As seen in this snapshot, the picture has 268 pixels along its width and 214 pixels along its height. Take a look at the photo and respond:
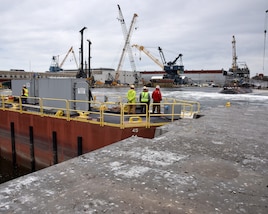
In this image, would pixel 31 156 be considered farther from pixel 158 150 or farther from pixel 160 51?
pixel 160 51

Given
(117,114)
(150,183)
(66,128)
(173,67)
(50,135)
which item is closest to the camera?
(150,183)

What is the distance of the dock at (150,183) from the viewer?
354 cm

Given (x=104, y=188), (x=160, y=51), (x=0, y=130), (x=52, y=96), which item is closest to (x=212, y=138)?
(x=104, y=188)

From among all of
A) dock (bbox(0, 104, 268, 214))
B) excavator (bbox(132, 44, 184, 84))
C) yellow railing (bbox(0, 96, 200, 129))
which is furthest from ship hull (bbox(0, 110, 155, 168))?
excavator (bbox(132, 44, 184, 84))

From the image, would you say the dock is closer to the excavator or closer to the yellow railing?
the yellow railing

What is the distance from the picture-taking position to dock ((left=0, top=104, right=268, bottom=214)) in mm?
3545

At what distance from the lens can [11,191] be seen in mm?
3943

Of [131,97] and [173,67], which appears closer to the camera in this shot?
[131,97]

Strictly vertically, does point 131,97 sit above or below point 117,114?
Answer: above

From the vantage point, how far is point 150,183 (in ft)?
14.1

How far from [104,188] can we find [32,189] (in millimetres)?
1191

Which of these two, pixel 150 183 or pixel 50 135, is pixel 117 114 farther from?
pixel 150 183

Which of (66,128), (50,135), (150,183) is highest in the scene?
(150,183)

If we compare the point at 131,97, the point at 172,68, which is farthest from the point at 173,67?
the point at 131,97
